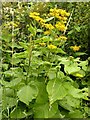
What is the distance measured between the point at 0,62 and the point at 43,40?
0.25m

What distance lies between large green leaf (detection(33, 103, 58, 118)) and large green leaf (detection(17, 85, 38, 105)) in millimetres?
65

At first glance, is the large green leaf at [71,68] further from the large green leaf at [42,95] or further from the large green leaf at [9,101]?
the large green leaf at [9,101]

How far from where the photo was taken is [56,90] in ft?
4.60

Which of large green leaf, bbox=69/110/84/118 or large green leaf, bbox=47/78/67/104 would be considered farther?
large green leaf, bbox=69/110/84/118

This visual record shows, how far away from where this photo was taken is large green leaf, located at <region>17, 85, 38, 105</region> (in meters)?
1.40

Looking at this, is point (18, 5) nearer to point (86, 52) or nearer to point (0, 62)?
point (0, 62)

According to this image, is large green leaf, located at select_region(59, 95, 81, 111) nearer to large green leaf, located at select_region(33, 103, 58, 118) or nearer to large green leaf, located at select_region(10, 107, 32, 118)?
large green leaf, located at select_region(33, 103, 58, 118)

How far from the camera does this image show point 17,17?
194cm

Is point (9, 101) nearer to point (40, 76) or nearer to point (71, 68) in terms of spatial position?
point (40, 76)

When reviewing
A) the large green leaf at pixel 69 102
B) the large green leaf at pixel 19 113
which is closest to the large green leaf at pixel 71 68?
the large green leaf at pixel 69 102

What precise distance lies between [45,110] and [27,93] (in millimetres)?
122

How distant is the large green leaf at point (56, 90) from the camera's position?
4.62ft

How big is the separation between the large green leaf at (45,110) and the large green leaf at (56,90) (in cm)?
4

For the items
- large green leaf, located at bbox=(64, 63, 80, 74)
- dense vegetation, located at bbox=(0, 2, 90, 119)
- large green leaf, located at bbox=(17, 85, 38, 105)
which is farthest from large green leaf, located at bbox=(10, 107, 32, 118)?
large green leaf, located at bbox=(64, 63, 80, 74)
